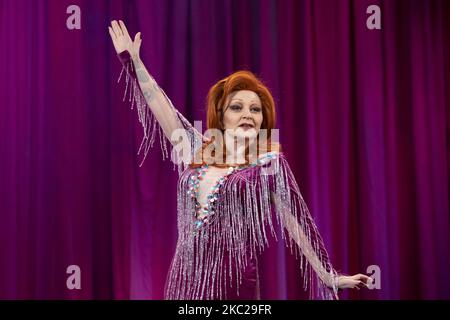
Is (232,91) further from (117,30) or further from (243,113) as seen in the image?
(117,30)

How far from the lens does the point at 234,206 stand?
5.58 feet

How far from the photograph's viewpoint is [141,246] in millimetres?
2707

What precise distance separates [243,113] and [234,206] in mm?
314

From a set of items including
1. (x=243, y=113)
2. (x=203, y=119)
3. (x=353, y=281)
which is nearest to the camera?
(x=353, y=281)

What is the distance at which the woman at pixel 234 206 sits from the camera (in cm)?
168

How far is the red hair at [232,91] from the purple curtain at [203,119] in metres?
0.88

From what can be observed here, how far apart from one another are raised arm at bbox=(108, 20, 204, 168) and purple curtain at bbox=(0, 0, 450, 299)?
851 millimetres

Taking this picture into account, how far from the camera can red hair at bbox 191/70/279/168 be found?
1837mm

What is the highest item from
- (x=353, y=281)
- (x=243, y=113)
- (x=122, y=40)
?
(x=122, y=40)

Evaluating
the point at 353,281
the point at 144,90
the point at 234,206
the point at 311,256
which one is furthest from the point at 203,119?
the point at 353,281

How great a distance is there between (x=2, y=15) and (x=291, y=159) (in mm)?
1596

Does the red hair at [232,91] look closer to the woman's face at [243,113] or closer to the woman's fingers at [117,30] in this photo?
the woman's face at [243,113]

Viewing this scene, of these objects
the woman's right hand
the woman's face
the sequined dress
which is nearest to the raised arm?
the woman's right hand

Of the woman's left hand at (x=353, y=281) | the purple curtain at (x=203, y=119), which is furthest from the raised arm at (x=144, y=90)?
the purple curtain at (x=203, y=119)
